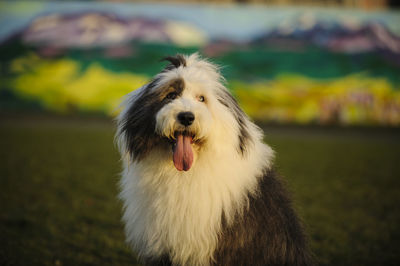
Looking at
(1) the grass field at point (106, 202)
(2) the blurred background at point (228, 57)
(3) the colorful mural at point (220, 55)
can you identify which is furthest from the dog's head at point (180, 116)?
(3) the colorful mural at point (220, 55)

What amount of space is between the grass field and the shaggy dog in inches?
34.3

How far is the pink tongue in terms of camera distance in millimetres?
2783

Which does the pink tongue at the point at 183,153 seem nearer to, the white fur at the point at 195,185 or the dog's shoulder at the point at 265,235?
the white fur at the point at 195,185

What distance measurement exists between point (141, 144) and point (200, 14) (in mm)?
22826

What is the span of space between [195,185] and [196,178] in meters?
0.05

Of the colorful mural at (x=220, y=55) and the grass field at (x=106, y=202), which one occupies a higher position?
the colorful mural at (x=220, y=55)

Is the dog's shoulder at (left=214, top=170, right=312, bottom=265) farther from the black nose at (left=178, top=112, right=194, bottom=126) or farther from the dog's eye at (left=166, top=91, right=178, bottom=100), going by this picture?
the dog's eye at (left=166, top=91, right=178, bottom=100)

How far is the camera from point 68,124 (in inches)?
827

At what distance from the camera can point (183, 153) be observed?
9.13 ft

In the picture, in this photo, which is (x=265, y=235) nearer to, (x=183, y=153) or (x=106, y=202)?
(x=183, y=153)

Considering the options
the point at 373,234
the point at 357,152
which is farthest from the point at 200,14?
the point at 373,234

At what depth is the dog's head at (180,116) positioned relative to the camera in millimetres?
2734

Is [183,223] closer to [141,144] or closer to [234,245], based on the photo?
[234,245]

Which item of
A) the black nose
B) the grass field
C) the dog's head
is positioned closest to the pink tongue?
the dog's head
